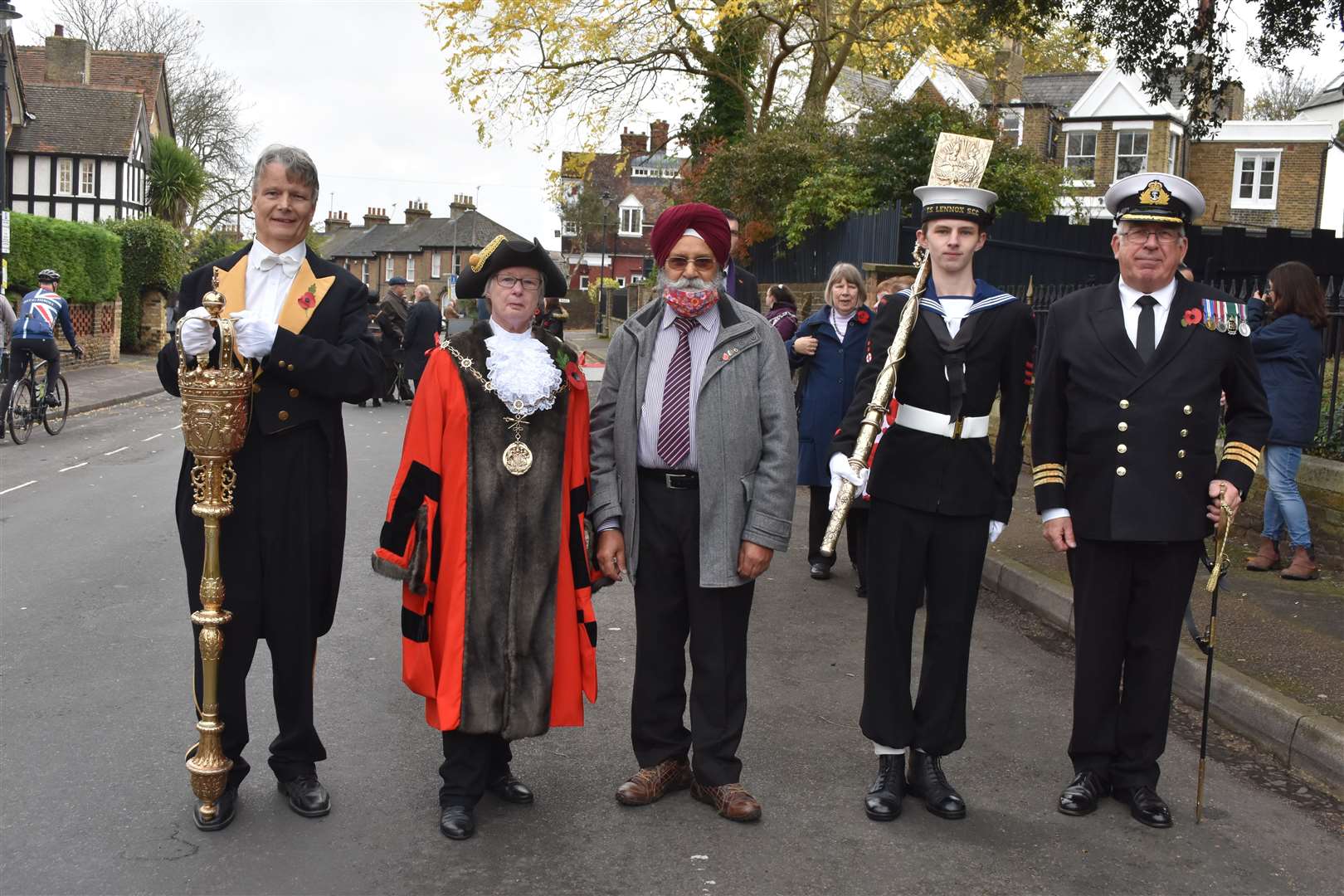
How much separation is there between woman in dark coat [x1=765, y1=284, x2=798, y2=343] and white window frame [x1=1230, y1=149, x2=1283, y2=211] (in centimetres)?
3805

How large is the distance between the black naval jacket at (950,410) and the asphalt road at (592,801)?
1135 millimetres

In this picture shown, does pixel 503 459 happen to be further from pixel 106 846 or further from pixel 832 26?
pixel 832 26

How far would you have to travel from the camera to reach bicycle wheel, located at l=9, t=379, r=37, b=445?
15.4 meters

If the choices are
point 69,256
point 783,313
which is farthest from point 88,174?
point 783,313

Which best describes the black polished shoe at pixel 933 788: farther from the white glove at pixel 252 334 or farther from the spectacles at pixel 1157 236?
the white glove at pixel 252 334

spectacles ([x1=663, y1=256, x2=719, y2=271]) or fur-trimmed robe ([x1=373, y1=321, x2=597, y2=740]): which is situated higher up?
spectacles ([x1=663, y1=256, x2=719, y2=271])

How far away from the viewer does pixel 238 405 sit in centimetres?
411

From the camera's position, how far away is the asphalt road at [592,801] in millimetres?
3992

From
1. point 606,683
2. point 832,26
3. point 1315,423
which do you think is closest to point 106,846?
point 606,683

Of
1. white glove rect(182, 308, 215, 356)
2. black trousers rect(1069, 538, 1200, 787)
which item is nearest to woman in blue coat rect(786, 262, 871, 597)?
black trousers rect(1069, 538, 1200, 787)

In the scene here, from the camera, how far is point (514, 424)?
433 cm

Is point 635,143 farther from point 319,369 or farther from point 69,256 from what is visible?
point 319,369

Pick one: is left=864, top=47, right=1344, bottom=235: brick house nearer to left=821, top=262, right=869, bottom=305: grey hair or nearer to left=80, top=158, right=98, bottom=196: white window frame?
left=80, top=158, right=98, bottom=196: white window frame

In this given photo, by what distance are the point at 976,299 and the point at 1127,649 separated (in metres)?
1.38
